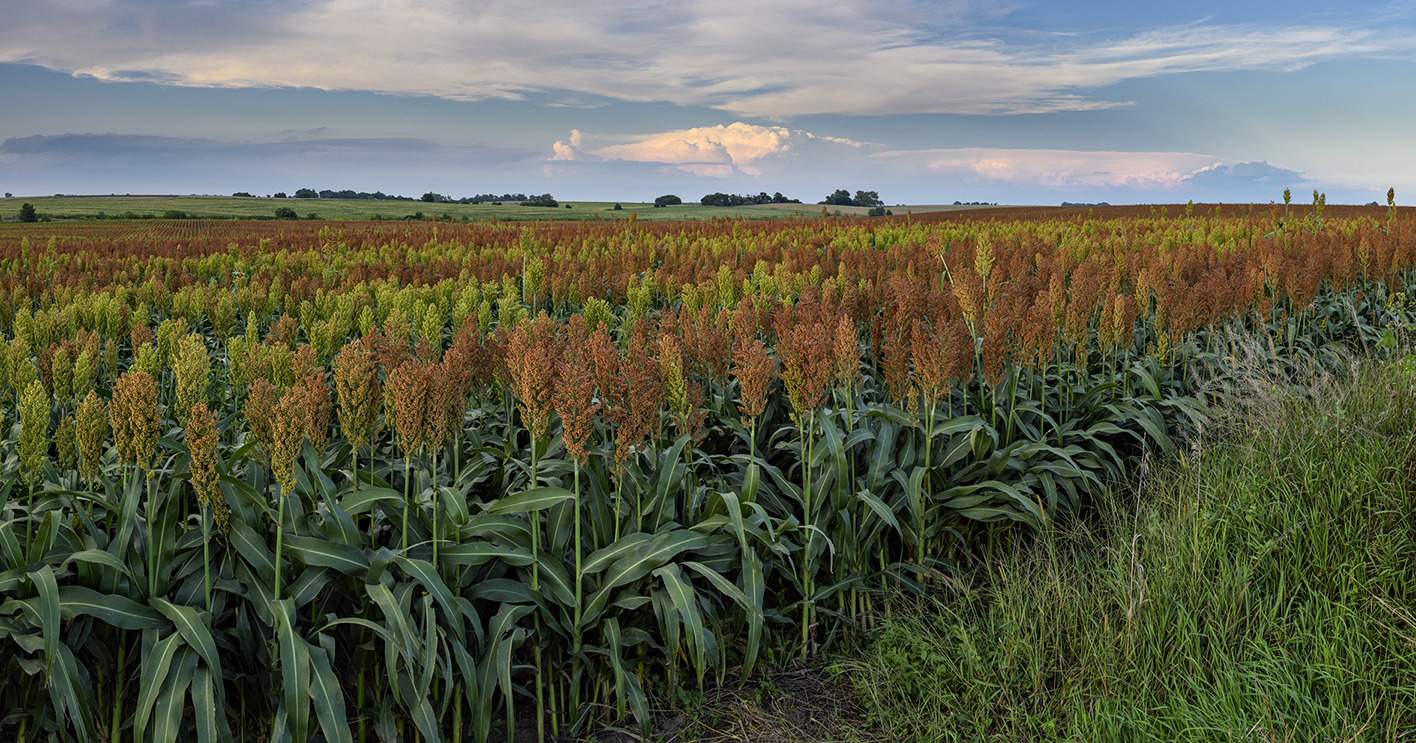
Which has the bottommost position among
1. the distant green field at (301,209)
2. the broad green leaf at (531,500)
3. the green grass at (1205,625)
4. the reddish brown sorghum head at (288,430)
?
the green grass at (1205,625)

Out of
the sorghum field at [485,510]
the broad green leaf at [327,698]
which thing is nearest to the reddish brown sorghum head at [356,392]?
the sorghum field at [485,510]

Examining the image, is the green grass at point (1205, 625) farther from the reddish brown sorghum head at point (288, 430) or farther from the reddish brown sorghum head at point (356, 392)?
the reddish brown sorghum head at point (288, 430)

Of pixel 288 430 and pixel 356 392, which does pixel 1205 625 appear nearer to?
pixel 356 392

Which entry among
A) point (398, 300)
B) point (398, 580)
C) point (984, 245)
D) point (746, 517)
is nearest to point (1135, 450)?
point (984, 245)

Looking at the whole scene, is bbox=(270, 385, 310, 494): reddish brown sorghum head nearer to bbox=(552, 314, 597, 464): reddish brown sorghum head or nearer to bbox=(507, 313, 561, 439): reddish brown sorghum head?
bbox=(507, 313, 561, 439): reddish brown sorghum head

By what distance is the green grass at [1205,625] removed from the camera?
330 centimetres

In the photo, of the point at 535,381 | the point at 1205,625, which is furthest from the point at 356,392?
the point at 1205,625

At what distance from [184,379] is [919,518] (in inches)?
132

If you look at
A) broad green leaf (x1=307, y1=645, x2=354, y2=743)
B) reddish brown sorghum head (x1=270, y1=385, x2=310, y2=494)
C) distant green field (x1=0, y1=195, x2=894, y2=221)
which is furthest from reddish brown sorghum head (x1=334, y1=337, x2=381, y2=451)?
distant green field (x1=0, y1=195, x2=894, y2=221)

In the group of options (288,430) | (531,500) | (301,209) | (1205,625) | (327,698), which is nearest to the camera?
(288,430)

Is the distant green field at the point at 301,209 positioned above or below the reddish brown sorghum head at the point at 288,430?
above

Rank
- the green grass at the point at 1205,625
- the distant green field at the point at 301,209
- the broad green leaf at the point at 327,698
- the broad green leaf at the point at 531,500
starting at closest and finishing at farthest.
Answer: the broad green leaf at the point at 327,698
the broad green leaf at the point at 531,500
the green grass at the point at 1205,625
the distant green field at the point at 301,209

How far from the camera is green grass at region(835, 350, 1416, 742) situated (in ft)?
10.8

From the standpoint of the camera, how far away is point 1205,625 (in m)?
3.72
